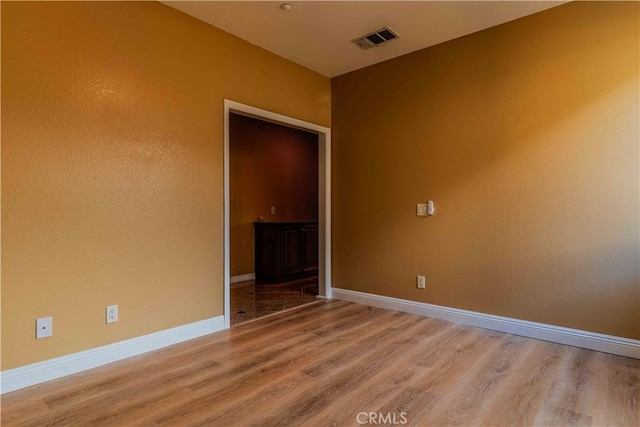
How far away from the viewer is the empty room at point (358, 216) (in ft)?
6.66

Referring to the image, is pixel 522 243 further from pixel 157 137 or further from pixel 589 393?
pixel 157 137

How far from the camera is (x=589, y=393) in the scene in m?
2.00

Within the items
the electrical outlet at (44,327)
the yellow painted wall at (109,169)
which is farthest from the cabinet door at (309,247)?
the electrical outlet at (44,327)

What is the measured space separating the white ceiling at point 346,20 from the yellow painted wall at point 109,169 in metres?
0.25

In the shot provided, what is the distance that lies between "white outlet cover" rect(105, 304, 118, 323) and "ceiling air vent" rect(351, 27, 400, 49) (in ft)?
9.97

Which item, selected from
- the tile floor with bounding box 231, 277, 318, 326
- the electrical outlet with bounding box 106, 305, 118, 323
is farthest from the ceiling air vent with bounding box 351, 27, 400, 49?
the electrical outlet with bounding box 106, 305, 118, 323

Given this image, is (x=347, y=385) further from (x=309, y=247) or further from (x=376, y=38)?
(x=309, y=247)

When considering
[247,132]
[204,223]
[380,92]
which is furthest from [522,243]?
[247,132]

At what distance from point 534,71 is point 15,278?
3978mm

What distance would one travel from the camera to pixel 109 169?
244 centimetres

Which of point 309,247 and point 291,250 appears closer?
point 291,250

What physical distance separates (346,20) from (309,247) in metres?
3.41

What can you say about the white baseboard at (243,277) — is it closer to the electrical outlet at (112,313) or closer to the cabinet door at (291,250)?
the cabinet door at (291,250)

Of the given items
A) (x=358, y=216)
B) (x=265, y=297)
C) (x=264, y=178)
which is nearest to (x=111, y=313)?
(x=265, y=297)
